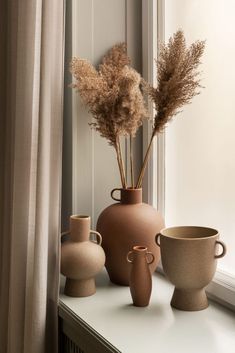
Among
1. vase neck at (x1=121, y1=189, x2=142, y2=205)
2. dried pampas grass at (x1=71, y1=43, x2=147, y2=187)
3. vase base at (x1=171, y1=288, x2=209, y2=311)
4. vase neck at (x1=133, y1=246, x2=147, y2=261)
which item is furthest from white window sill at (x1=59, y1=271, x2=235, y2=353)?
dried pampas grass at (x1=71, y1=43, x2=147, y2=187)

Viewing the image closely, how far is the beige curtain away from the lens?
4.04ft

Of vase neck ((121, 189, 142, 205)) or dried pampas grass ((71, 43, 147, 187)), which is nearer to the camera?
dried pampas grass ((71, 43, 147, 187))

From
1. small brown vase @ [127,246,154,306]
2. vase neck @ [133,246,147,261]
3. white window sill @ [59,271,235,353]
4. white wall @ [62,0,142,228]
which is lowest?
white window sill @ [59,271,235,353]

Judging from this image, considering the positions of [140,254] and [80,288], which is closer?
→ [140,254]

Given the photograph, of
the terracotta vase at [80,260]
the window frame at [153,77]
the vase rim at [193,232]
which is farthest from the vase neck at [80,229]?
the window frame at [153,77]

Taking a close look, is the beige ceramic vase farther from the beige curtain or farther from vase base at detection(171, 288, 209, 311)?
the beige curtain

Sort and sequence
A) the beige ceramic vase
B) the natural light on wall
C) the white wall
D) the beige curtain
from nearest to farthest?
1. the beige ceramic vase
2. the beige curtain
3. the natural light on wall
4. the white wall

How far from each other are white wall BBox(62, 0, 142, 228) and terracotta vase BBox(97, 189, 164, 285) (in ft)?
0.61

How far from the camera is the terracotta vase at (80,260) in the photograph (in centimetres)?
127

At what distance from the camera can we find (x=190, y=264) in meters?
1.13

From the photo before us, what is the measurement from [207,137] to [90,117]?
1.30 ft

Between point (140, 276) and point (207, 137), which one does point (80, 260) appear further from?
point (207, 137)

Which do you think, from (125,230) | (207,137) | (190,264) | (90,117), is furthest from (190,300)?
(90,117)

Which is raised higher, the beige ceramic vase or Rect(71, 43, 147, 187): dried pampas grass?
Rect(71, 43, 147, 187): dried pampas grass
